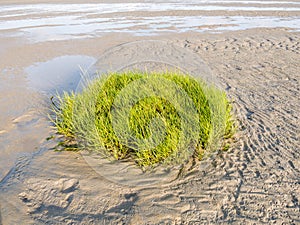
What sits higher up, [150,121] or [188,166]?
[150,121]

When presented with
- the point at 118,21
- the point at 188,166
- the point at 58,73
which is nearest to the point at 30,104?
the point at 58,73

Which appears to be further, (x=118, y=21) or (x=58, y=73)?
(x=118, y=21)

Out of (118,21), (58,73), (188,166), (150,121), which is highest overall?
(118,21)

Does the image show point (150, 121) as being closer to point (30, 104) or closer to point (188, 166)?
point (188, 166)

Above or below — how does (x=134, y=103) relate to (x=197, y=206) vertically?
above

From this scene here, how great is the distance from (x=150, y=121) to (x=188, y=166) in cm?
77

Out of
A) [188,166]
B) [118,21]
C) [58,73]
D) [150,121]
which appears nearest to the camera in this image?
[188,166]

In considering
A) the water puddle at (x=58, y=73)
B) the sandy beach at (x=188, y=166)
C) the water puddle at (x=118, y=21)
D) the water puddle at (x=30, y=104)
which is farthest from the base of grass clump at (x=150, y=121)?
the water puddle at (x=118, y=21)

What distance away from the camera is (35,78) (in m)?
8.01

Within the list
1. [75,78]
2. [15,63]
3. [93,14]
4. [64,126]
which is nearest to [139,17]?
[93,14]

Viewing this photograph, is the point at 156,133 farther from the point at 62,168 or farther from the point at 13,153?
the point at 13,153

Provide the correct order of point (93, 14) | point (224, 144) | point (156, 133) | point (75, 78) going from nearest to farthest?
point (156, 133) → point (224, 144) → point (75, 78) → point (93, 14)

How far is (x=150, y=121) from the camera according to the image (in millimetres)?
4059

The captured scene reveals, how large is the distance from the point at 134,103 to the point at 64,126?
1233 millimetres
